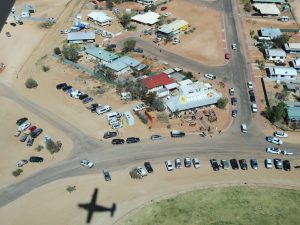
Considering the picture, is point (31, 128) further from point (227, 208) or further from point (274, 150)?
point (274, 150)

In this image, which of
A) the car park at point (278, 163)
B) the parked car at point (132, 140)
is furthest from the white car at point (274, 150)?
the parked car at point (132, 140)

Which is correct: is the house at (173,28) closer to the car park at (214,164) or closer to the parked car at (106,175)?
the car park at (214,164)

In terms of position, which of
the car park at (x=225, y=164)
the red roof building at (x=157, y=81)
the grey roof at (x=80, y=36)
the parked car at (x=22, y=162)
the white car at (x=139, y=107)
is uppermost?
the grey roof at (x=80, y=36)

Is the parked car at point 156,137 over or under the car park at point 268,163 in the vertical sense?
over

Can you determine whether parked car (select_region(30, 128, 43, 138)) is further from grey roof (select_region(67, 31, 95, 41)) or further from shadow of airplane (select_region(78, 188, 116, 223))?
grey roof (select_region(67, 31, 95, 41))

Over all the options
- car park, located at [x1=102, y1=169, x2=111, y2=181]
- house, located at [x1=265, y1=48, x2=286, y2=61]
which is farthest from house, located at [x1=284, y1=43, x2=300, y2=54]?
car park, located at [x1=102, y1=169, x2=111, y2=181]

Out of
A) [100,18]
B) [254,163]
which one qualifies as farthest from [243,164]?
[100,18]
